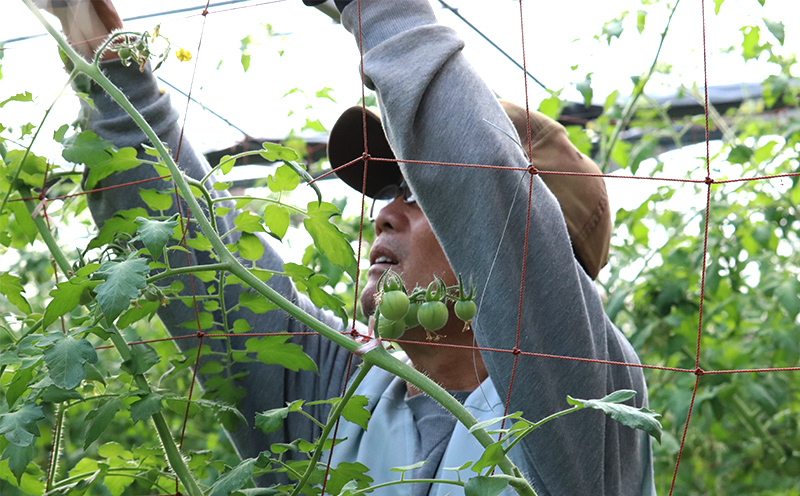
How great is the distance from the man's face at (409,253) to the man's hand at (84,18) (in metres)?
0.48

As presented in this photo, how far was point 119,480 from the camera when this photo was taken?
0.90 meters

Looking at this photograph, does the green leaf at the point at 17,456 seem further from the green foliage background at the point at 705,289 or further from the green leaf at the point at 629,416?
the green leaf at the point at 629,416

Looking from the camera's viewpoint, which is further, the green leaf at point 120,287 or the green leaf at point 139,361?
the green leaf at point 139,361

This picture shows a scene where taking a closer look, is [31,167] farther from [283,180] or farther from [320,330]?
[320,330]

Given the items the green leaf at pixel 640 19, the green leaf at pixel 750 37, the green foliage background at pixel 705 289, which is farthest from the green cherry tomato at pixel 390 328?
the green leaf at pixel 750 37

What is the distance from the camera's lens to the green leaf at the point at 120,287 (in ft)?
2.04

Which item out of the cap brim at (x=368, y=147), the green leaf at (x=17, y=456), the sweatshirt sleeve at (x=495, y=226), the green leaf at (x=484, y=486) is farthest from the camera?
the cap brim at (x=368, y=147)

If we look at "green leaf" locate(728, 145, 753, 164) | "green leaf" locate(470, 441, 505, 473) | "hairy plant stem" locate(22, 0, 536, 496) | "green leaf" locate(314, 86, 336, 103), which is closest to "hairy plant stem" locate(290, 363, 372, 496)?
"hairy plant stem" locate(22, 0, 536, 496)

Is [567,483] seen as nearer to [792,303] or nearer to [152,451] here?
[152,451]

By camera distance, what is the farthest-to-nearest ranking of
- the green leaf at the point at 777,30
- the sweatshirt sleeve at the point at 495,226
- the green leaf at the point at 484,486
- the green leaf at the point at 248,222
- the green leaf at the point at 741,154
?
the green leaf at the point at 741,154 < the green leaf at the point at 777,30 < the sweatshirt sleeve at the point at 495,226 < the green leaf at the point at 248,222 < the green leaf at the point at 484,486

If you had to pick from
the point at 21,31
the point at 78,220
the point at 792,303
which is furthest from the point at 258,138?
the point at 792,303

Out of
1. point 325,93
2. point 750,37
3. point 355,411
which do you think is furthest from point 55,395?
point 750,37

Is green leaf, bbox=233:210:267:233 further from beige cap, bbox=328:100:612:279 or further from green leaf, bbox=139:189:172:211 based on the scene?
beige cap, bbox=328:100:612:279

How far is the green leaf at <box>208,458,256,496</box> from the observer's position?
71 cm
